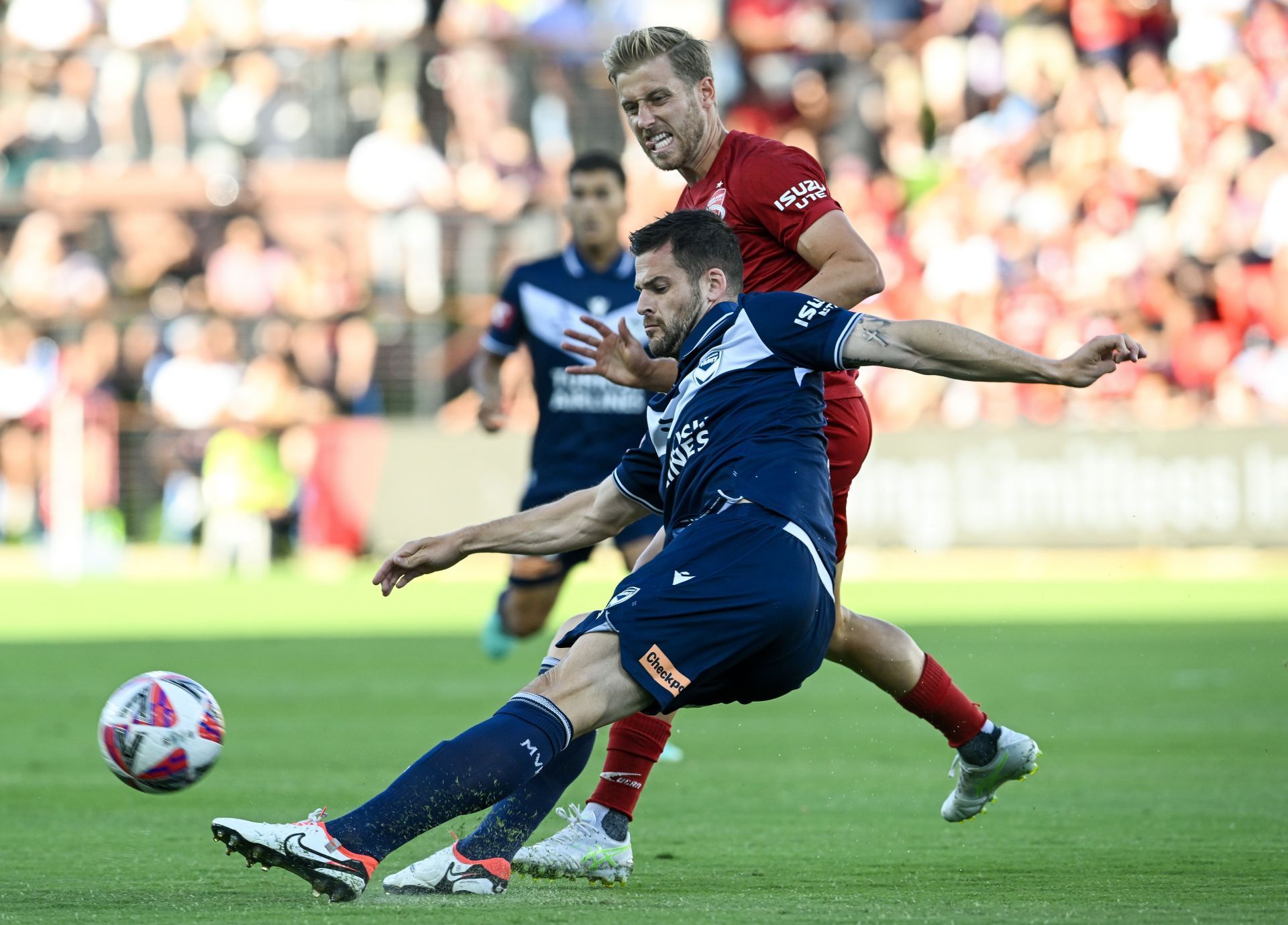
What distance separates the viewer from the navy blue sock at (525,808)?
17.2ft

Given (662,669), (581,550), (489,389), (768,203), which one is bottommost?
(581,550)

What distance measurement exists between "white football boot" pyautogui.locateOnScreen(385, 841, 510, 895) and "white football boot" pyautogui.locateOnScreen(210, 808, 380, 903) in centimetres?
30

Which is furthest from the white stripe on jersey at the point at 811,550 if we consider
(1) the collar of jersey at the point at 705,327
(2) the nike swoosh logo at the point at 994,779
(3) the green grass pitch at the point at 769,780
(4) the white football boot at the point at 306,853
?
(2) the nike swoosh logo at the point at 994,779

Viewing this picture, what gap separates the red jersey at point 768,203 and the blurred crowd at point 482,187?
51.8 feet

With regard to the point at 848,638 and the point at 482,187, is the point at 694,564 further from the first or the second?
the point at 482,187

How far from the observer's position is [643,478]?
17.8 feet

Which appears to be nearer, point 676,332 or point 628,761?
point 676,332

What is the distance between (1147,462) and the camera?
20297mm

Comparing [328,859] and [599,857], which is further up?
[328,859]

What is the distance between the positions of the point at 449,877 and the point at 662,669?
877mm

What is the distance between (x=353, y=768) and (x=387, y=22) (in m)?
18.0

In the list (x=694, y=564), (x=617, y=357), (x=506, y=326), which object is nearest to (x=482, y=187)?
(x=506, y=326)

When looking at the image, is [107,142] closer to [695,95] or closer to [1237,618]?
[1237,618]

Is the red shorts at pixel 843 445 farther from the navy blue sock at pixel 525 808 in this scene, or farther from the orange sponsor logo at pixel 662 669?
the orange sponsor logo at pixel 662 669
